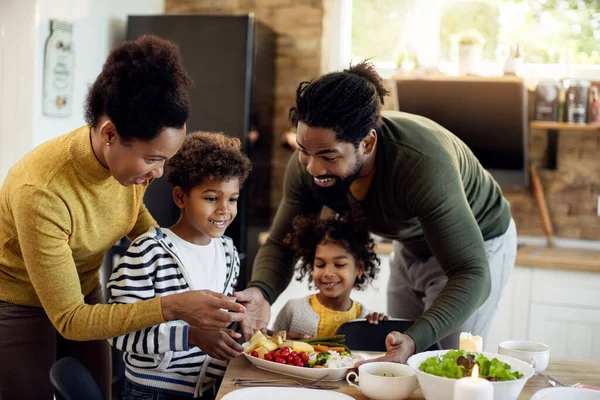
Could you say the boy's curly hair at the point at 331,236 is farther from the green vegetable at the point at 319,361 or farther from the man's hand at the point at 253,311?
the green vegetable at the point at 319,361

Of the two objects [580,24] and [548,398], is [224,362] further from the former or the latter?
[580,24]

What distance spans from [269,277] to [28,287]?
67 centimetres

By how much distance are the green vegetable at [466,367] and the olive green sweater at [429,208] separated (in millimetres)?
298

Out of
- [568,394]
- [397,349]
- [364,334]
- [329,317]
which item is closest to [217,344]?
[397,349]

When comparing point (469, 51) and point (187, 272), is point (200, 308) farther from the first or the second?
point (469, 51)

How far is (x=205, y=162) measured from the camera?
1931 millimetres

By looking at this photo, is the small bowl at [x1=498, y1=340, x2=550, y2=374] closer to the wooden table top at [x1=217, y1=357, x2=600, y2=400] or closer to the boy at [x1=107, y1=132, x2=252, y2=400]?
the wooden table top at [x1=217, y1=357, x2=600, y2=400]

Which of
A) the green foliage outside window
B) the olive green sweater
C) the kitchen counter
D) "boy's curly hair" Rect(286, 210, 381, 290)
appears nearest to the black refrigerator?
the green foliage outside window

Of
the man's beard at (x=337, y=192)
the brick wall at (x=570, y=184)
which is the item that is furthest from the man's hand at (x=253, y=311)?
the brick wall at (x=570, y=184)

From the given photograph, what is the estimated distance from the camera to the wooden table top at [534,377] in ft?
5.01

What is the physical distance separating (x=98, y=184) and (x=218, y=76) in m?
2.10

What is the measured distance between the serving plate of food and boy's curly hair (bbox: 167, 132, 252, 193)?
429 mm

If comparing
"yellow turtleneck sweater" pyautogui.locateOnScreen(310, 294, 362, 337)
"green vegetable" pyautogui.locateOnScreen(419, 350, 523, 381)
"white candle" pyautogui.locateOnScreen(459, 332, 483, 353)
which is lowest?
"yellow turtleneck sweater" pyautogui.locateOnScreen(310, 294, 362, 337)

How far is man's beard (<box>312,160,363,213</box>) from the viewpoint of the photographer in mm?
1919
